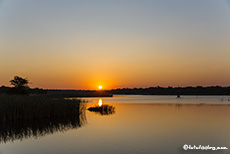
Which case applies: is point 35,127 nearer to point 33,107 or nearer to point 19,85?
point 33,107

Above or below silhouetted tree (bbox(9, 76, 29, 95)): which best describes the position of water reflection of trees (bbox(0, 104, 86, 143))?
below

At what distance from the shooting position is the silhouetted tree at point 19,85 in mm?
37125

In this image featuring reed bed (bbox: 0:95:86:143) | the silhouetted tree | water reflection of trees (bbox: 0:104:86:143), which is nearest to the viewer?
water reflection of trees (bbox: 0:104:86:143)

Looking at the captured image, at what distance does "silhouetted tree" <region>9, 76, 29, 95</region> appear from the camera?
37125 mm

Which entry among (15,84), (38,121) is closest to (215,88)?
(15,84)

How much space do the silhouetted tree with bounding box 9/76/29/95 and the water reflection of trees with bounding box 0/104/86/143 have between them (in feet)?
48.6

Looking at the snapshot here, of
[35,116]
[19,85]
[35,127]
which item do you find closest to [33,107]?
[35,116]

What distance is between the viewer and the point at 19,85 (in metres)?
37.9

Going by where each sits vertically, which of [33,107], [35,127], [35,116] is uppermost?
[33,107]

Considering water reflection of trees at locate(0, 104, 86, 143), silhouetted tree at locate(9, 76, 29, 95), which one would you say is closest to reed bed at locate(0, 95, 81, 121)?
water reflection of trees at locate(0, 104, 86, 143)

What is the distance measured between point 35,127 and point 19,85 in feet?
63.8

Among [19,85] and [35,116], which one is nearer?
[35,116]

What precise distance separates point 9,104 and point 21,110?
1.49 metres

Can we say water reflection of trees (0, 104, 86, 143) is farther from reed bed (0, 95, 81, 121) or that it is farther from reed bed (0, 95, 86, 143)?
reed bed (0, 95, 81, 121)
